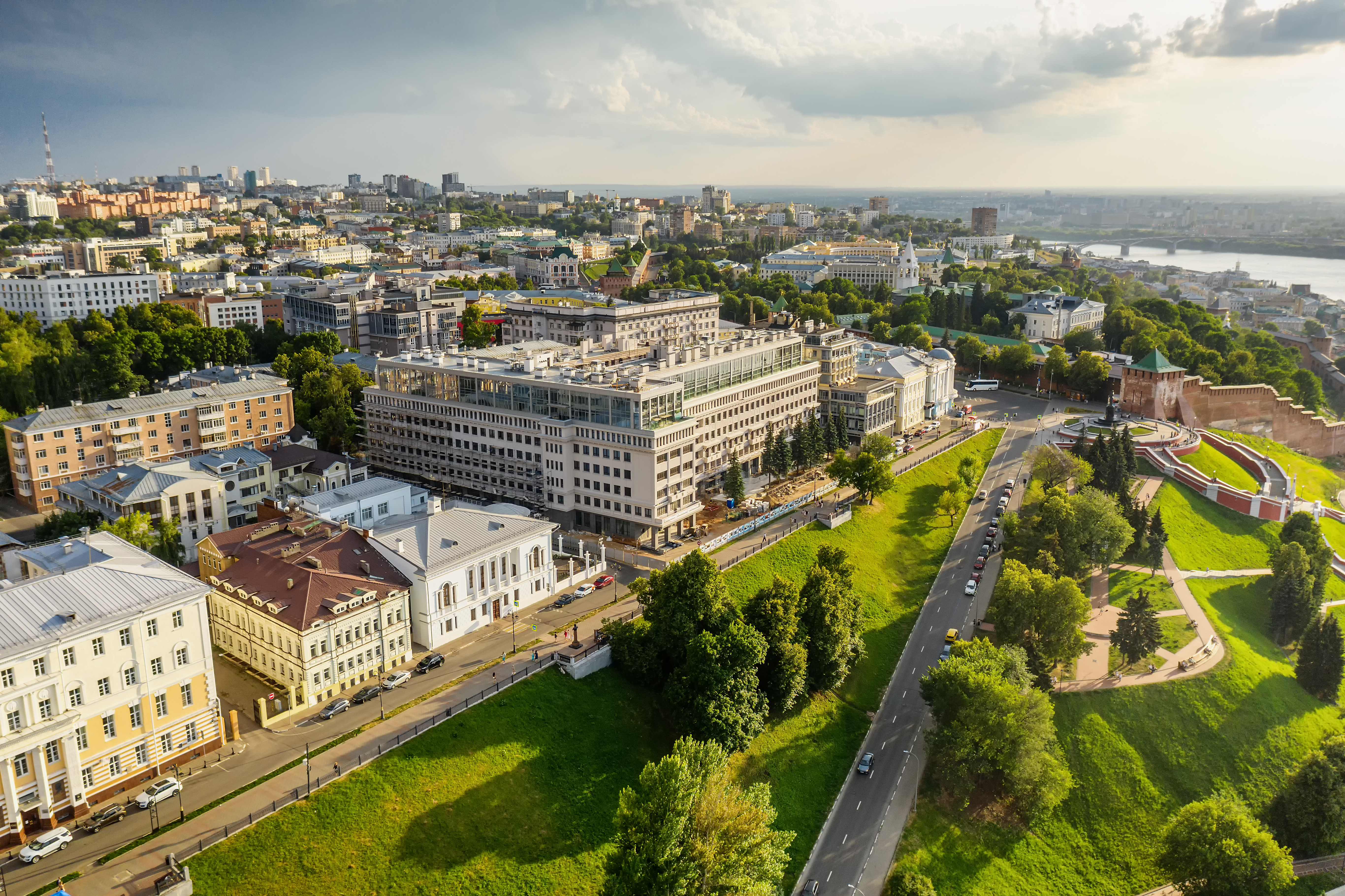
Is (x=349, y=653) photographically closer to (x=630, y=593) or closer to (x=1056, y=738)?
(x=630, y=593)

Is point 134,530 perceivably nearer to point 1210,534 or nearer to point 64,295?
point 1210,534

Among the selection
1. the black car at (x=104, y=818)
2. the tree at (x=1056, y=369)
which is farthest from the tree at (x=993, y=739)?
the tree at (x=1056, y=369)

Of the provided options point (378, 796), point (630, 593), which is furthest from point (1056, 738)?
point (378, 796)

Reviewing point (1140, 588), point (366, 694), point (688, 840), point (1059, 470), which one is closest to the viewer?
point (688, 840)

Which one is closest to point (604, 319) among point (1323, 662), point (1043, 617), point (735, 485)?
point (735, 485)

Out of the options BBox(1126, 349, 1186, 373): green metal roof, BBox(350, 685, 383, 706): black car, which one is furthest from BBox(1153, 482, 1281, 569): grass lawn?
BBox(350, 685, 383, 706): black car

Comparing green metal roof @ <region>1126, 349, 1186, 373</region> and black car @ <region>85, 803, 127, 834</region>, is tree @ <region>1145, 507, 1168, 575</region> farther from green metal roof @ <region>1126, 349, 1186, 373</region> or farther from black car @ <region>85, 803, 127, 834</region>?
black car @ <region>85, 803, 127, 834</region>
